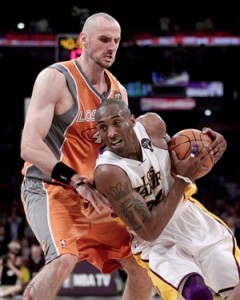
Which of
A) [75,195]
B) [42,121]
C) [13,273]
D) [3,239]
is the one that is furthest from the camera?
[3,239]

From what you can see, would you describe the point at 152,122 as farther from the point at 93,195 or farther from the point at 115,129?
the point at 93,195

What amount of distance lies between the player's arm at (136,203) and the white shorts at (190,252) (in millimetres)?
222

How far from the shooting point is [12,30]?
15.5m

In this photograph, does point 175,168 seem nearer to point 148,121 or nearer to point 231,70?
point 148,121

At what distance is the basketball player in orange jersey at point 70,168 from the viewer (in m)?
3.87

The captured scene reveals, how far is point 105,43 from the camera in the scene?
419 cm

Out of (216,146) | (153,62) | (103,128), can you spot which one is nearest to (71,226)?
(103,128)

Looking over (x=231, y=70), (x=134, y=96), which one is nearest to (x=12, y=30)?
→ (x=134, y=96)

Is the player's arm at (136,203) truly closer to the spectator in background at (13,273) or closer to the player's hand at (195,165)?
the player's hand at (195,165)

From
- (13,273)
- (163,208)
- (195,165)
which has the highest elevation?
(195,165)

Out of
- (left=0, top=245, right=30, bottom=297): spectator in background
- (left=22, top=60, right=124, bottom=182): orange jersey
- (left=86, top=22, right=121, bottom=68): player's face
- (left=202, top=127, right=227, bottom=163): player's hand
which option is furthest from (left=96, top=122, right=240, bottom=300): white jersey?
(left=0, top=245, right=30, bottom=297): spectator in background

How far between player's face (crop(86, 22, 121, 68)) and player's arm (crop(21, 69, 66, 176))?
0.93ft

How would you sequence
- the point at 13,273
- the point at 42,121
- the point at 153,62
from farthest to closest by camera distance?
1. the point at 153,62
2. the point at 13,273
3. the point at 42,121

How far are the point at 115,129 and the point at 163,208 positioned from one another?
49 cm
